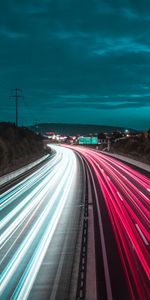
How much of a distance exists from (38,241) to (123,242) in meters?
3.75

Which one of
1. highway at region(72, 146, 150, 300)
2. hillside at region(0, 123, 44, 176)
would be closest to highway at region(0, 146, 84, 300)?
highway at region(72, 146, 150, 300)

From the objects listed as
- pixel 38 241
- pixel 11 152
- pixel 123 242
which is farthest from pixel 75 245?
pixel 11 152

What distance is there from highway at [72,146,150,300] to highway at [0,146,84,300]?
3.98 ft

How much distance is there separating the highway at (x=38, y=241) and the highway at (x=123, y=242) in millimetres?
1212

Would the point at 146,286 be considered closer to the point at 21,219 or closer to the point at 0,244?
the point at 0,244

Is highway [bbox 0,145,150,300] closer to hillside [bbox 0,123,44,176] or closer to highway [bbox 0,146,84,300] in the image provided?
highway [bbox 0,146,84,300]

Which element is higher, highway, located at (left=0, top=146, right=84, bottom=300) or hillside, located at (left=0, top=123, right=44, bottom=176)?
hillside, located at (left=0, top=123, right=44, bottom=176)

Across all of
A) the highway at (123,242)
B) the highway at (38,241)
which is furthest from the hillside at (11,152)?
the highway at (123,242)

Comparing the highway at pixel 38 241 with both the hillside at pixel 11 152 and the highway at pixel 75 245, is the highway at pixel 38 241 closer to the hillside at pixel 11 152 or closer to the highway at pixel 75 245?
the highway at pixel 75 245

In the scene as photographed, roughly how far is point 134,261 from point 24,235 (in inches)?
264

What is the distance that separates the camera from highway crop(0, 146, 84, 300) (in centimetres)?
1545

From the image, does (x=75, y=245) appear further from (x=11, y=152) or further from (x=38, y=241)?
(x=11, y=152)

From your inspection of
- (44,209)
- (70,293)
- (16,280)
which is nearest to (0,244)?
(16,280)

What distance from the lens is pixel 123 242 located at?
2136 centimetres
